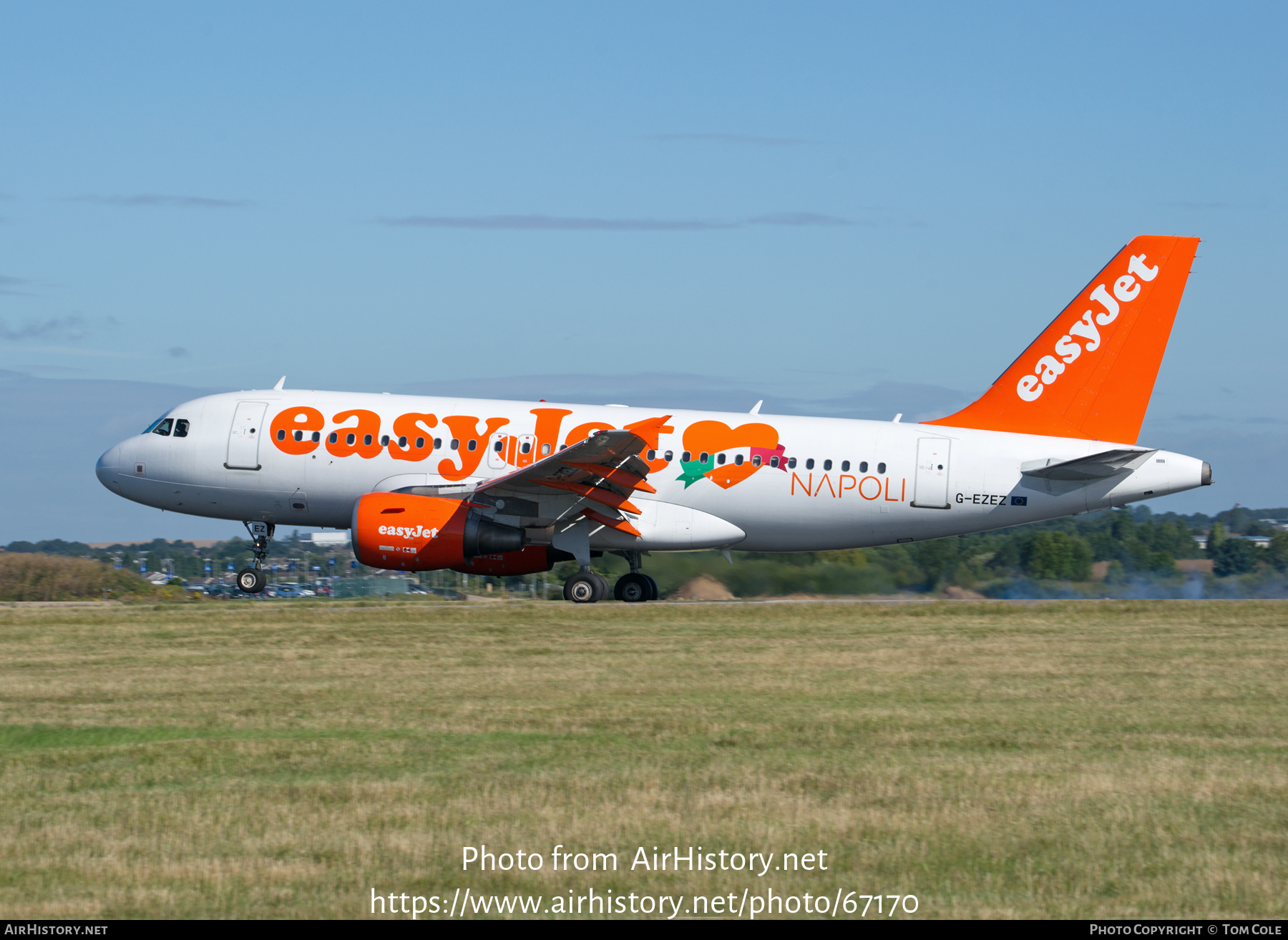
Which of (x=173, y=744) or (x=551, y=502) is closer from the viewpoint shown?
(x=173, y=744)

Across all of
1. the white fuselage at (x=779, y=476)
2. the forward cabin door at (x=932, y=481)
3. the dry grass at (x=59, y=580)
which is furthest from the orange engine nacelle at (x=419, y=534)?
the dry grass at (x=59, y=580)

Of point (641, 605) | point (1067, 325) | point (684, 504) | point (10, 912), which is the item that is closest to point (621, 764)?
point (10, 912)

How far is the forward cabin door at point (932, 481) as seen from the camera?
2820 centimetres

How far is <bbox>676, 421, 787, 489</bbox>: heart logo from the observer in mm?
28312

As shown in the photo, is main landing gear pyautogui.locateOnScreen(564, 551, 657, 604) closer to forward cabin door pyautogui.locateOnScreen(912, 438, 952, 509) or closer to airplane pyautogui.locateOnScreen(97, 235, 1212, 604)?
airplane pyautogui.locateOnScreen(97, 235, 1212, 604)

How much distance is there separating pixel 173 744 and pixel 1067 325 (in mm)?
22085

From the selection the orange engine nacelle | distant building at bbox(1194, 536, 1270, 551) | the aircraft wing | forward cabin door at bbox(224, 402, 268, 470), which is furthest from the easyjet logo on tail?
forward cabin door at bbox(224, 402, 268, 470)

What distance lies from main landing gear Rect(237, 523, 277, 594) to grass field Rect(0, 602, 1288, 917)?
948cm

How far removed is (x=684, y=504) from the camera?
2850cm

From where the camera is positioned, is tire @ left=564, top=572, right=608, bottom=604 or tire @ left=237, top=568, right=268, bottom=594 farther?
tire @ left=237, top=568, right=268, bottom=594

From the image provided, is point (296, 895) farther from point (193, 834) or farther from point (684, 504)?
point (684, 504)

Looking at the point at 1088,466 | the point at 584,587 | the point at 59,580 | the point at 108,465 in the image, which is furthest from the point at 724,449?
the point at 59,580

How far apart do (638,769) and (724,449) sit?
17866 mm

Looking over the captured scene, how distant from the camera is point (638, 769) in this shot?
1084 cm
